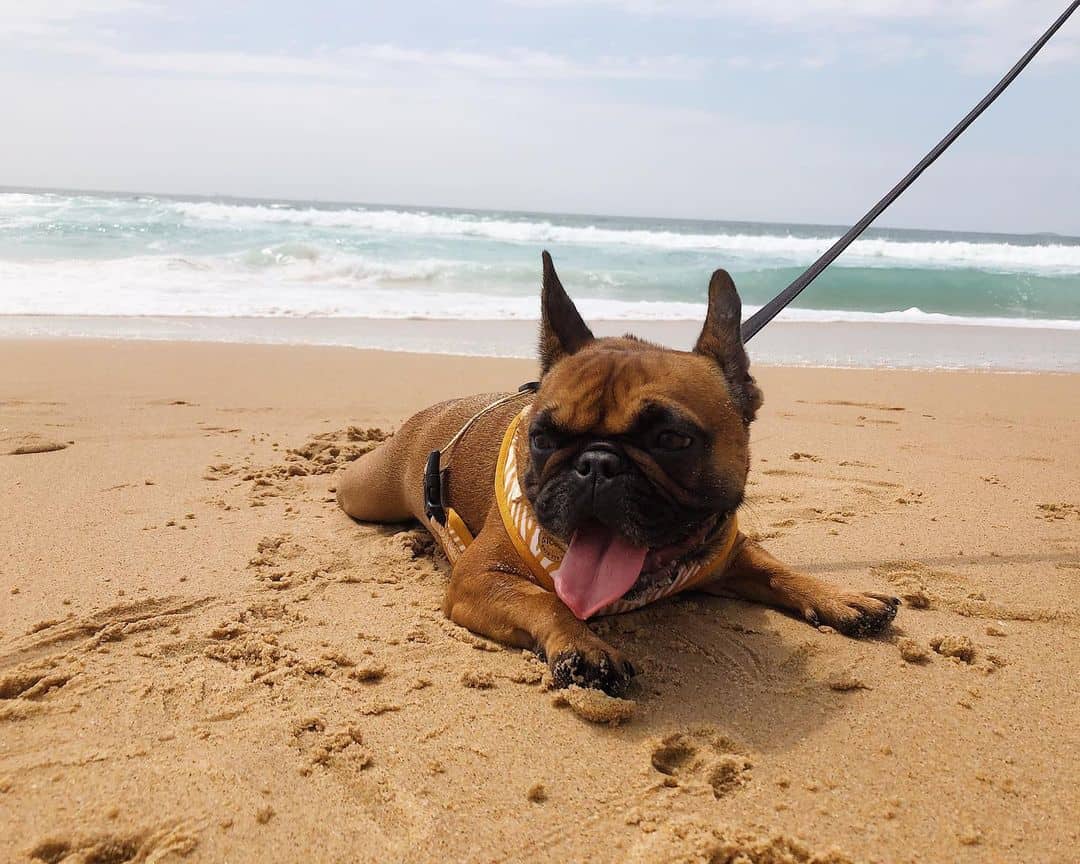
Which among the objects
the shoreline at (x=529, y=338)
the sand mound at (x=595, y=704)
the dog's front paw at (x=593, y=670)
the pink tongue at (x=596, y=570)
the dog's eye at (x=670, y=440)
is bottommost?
the shoreline at (x=529, y=338)

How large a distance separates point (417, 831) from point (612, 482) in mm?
1068

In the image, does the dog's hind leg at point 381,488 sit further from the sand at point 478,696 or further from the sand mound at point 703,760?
the sand mound at point 703,760

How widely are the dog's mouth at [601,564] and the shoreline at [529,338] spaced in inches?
288

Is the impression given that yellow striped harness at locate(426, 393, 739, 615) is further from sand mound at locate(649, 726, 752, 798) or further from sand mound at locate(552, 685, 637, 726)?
sand mound at locate(649, 726, 752, 798)

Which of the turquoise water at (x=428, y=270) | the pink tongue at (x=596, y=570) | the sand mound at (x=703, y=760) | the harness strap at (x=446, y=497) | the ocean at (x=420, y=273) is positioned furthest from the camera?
the turquoise water at (x=428, y=270)

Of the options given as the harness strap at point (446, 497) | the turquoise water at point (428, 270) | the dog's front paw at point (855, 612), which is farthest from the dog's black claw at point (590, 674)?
the turquoise water at point (428, 270)

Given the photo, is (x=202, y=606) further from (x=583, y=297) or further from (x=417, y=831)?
(x=583, y=297)

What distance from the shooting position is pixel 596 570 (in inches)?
113

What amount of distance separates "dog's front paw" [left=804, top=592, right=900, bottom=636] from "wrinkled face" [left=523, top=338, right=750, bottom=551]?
0.64 metres

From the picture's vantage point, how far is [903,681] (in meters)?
2.87

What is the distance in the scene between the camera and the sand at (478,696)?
210 cm

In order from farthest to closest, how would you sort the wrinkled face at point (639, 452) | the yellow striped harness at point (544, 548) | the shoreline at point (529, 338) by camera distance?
the shoreline at point (529, 338) < the yellow striped harness at point (544, 548) < the wrinkled face at point (639, 452)

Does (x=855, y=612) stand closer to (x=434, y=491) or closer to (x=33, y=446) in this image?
(x=434, y=491)

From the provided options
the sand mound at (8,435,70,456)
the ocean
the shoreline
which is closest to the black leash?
the sand mound at (8,435,70,456)
